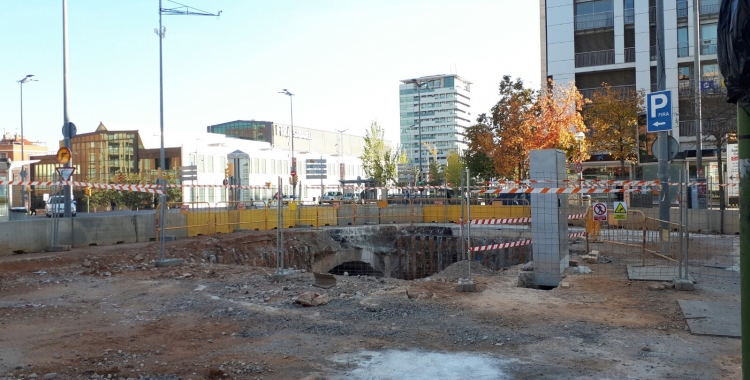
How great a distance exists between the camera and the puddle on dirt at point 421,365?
548cm

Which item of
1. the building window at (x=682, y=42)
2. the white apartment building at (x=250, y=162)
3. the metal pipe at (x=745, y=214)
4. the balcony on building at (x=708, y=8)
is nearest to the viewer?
the metal pipe at (x=745, y=214)

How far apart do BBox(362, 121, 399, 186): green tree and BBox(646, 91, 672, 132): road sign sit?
168ft

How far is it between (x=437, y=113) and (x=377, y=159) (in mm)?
128874

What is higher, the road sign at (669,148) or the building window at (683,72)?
the building window at (683,72)

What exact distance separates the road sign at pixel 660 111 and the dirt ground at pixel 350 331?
187 inches

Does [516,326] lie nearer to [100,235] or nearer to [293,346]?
[293,346]

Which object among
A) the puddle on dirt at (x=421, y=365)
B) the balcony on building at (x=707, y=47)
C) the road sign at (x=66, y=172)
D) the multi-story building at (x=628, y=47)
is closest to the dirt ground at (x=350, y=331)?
the puddle on dirt at (x=421, y=365)

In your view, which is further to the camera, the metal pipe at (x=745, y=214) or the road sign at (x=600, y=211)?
the road sign at (x=600, y=211)

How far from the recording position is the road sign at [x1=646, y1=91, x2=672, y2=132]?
552 inches

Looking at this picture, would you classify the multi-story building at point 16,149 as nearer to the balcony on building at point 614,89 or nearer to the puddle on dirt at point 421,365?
the balcony on building at point 614,89

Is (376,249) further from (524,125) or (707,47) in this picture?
(707,47)

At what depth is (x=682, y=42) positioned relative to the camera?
4297cm

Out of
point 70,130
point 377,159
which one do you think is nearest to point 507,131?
point 70,130

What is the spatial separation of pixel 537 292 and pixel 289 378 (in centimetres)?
586
